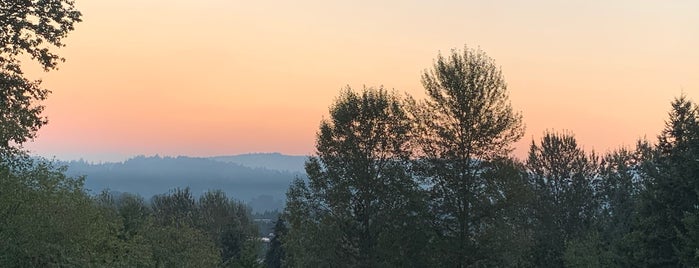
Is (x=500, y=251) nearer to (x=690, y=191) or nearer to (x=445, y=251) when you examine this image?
(x=445, y=251)

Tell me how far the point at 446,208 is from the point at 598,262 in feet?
56.3

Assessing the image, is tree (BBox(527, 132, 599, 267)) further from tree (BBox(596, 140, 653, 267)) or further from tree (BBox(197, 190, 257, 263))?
tree (BBox(197, 190, 257, 263))

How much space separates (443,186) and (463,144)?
240cm

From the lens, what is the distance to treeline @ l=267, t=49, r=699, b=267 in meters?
24.9

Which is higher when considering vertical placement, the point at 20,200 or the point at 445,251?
the point at 20,200

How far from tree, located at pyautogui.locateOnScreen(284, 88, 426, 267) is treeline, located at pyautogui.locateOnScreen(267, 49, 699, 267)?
2.3 inches

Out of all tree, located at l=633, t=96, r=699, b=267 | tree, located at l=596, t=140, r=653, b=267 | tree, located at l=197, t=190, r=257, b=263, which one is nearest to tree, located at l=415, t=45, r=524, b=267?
tree, located at l=633, t=96, r=699, b=267

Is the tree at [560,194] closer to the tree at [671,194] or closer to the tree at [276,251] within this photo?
the tree at [671,194]

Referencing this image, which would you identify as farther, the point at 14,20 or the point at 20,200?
the point at 20,200

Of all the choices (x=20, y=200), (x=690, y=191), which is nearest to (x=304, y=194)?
(x=20, y=200)

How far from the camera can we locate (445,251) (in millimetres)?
27656

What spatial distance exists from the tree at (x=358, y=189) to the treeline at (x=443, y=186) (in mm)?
60

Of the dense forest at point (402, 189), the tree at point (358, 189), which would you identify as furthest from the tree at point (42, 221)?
the tree at point (358, 189)

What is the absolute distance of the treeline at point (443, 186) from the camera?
24.9m
